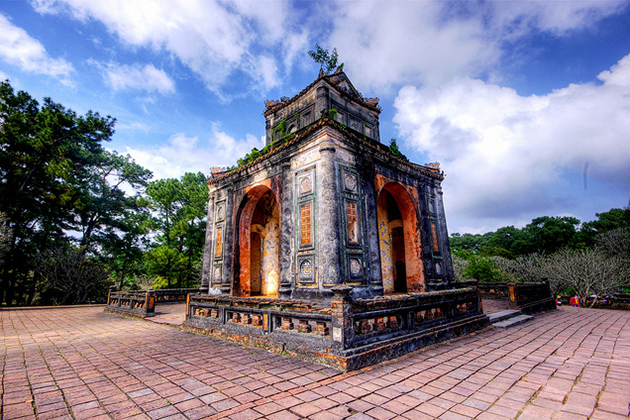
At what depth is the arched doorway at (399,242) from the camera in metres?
12.1

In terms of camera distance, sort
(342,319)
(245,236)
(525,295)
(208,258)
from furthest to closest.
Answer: (208,258) → (245,236) → (525,295) → (342,319)

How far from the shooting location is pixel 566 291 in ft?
55.9

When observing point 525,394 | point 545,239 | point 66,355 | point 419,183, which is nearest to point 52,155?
point 66,355

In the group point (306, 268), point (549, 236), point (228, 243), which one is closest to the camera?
point (306, 268)

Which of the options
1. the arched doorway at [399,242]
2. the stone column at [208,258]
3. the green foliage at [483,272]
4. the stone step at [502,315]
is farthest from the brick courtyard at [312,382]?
the green foliage at [483,272]

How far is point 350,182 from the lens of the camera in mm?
9617

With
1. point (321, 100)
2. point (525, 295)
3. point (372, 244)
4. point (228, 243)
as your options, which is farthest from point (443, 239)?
point (228, 243)

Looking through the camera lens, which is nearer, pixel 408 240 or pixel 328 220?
pixel 328 220

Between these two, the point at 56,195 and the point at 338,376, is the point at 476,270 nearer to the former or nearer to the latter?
the point at 338,376

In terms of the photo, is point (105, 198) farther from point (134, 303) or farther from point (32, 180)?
point (134, 303)

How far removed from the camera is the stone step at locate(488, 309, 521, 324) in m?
8.59

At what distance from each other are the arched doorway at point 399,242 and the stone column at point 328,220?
13.3 ft

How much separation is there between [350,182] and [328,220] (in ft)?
5.83

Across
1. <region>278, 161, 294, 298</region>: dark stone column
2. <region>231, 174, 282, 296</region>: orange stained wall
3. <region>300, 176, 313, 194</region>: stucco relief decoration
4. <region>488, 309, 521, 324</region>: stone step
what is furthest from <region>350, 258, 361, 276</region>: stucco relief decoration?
<region>231, 174, 282, 296</region>: orange stained wall
